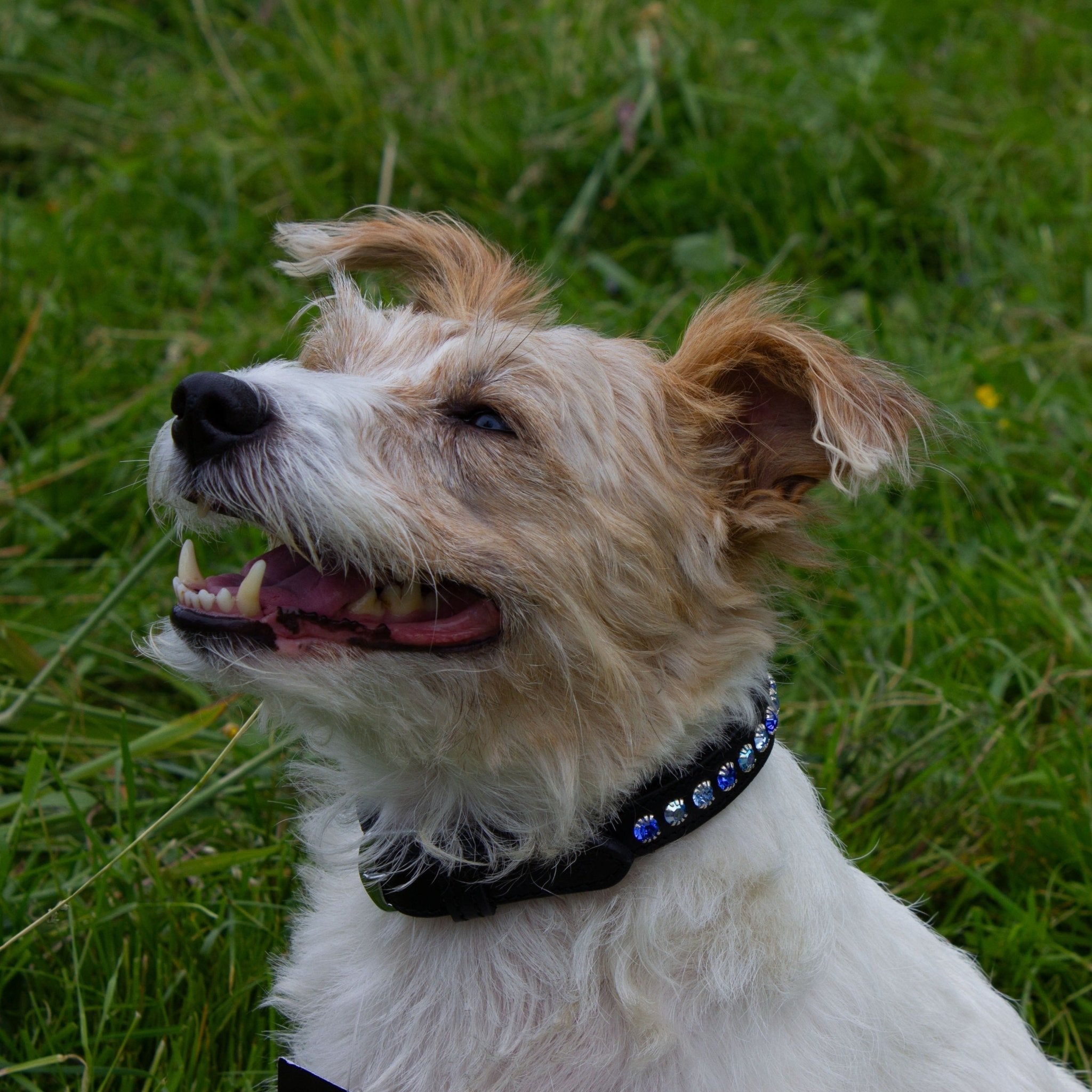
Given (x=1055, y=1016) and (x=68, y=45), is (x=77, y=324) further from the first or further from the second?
(x=1055, y=1016)

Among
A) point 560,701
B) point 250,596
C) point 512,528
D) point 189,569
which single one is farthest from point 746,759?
point 189,569

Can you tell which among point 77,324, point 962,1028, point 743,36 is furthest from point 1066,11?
point 962,1028

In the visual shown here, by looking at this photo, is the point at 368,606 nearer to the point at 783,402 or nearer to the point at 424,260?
the point at 783,402

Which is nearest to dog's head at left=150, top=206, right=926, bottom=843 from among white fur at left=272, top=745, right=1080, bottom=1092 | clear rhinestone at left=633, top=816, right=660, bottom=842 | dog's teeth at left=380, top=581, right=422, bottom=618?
dog's teeth at left=380, top=581, right=422, bottom=618

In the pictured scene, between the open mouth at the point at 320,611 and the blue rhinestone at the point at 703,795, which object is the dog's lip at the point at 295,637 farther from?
the blue rhinestone at the point at 703,795

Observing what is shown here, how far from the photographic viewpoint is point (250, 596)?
7.58 feet

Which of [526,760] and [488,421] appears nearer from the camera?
[526,760]

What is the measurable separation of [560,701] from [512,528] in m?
0.35

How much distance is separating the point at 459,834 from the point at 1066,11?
290 inches

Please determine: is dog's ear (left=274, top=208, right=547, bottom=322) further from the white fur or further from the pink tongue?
the white fur

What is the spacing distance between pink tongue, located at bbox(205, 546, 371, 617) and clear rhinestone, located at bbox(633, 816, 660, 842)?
69 centimetres

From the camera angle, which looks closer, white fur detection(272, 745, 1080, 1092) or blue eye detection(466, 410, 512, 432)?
white fur detection(272, 745, 1080, 1092)

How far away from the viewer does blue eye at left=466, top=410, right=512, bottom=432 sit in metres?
2.50

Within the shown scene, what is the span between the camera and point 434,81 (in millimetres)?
6359
